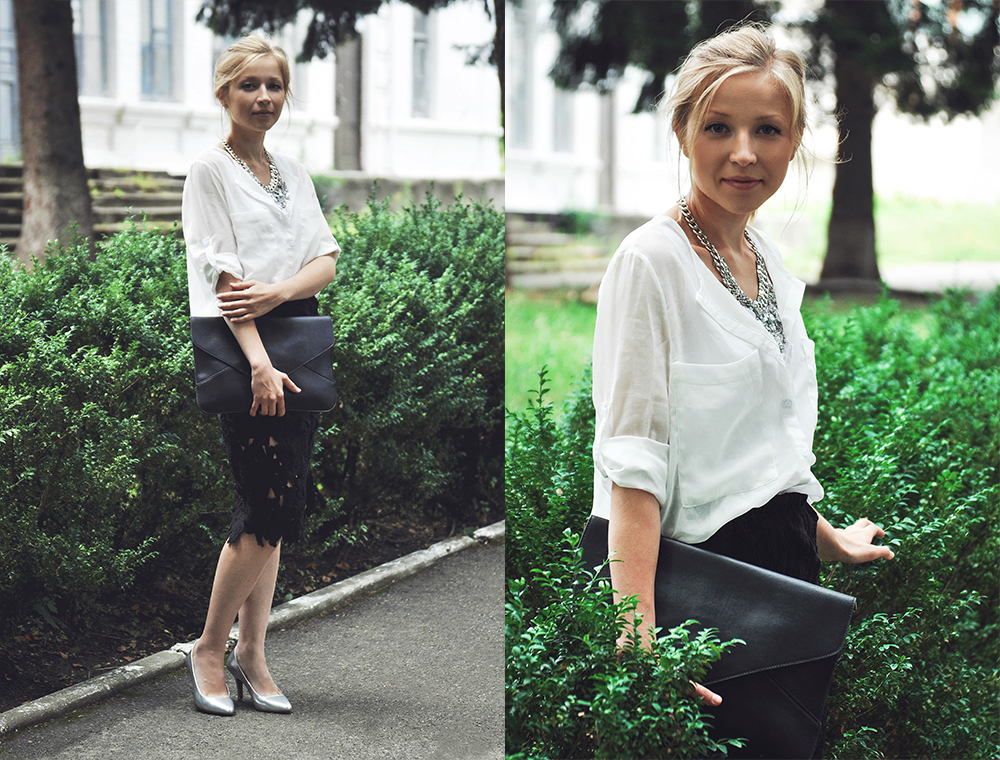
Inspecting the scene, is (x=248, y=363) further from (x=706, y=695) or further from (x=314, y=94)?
(x=706, y=695)

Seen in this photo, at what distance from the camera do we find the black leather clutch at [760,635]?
159 centimetres

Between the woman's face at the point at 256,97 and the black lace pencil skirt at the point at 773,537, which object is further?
the woman's face at the point at 256,97

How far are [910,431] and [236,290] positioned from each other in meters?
2.36

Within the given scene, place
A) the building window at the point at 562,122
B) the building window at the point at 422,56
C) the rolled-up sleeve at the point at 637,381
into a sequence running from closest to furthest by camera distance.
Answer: the rolled-up sleeve at the point at 637,381 < the building window at the point at 422,56 < the building window at the point at 562,122

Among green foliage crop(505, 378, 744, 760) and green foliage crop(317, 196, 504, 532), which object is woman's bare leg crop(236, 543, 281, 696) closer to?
green foliage crop(317, 196, 504, 532)

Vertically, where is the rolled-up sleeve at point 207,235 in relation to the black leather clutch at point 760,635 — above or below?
above

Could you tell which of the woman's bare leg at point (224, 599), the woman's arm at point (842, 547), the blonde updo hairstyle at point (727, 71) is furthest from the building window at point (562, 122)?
the blonde updo hairstyle at point (727, 71)

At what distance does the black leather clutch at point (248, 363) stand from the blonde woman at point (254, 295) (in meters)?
0.02

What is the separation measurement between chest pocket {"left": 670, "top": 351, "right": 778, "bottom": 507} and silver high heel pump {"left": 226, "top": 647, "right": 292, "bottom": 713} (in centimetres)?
134

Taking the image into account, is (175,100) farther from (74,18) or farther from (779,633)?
(779,633)

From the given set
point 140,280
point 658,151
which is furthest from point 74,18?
point 658,151

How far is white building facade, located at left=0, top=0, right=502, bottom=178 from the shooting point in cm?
255

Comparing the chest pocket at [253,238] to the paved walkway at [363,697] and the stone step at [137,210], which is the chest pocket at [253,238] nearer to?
the stone step at [137,210]

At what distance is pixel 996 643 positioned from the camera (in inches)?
139
